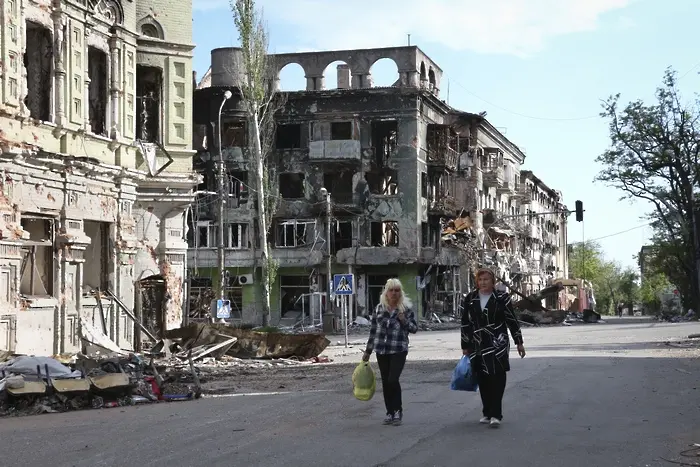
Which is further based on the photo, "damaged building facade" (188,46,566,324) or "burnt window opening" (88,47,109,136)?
"damaged building facade" (188,46,566,324)

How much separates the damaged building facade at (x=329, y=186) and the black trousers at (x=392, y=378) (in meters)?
48.1

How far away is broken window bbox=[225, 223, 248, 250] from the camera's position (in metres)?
61.9

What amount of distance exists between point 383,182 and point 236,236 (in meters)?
9.72

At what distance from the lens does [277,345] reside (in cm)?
2564

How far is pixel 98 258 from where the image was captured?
25.0 m

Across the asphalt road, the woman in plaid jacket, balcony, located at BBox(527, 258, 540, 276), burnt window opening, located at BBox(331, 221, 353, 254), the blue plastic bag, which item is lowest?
the asphalt road

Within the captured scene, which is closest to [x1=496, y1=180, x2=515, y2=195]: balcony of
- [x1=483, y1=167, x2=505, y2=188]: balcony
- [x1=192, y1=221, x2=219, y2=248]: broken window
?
[x1=483, y1=167, x2=505, y2=188]: balcony

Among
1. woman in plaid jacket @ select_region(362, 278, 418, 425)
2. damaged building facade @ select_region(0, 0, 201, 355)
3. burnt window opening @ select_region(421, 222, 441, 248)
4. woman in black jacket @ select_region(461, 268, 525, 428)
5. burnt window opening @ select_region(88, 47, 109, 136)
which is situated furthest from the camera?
burnt window opening @ select_region(421, 222, 441, 248)

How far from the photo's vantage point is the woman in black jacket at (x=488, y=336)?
1126cm

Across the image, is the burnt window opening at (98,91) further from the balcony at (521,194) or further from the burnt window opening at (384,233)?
the balcony at (521,194)

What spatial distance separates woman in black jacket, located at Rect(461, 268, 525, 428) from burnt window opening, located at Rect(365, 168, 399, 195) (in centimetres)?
5035

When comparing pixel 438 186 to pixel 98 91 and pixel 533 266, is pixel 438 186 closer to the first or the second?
pixel 533 266

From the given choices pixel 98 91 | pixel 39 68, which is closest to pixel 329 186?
pixel 98 91

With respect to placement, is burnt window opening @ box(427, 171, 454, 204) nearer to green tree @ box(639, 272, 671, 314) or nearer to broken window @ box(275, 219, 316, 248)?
broken window @ box(275, 219, 316, 248)
